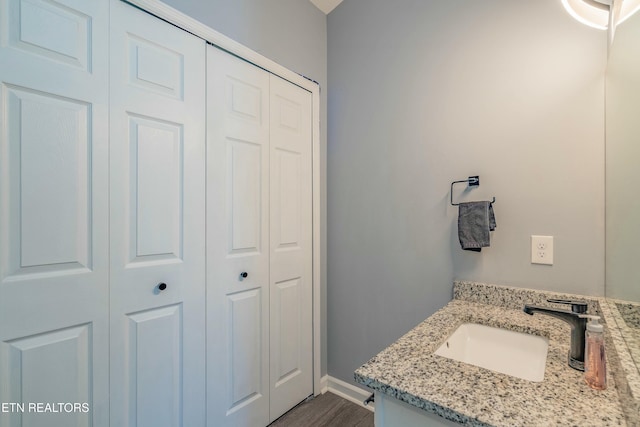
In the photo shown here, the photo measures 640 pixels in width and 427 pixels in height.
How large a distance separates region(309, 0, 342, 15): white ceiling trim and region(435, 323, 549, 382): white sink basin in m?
2.14

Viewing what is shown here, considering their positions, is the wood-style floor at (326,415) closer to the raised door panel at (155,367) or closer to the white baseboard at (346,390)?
the white baseboard at (346,390)

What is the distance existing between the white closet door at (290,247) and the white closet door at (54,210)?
840 millimetres

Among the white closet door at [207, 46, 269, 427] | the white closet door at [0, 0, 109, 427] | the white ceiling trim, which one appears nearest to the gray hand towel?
the white closet door at [207, 46, 269, 427]

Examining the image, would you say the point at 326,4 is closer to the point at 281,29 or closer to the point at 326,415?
the point at 281,29

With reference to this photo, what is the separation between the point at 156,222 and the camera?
1.26 meters

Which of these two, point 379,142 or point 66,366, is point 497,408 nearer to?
point 66,366

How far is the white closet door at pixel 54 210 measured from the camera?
0.94m

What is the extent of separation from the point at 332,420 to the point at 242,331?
0.81 meters

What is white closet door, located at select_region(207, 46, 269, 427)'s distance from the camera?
1.46 metres

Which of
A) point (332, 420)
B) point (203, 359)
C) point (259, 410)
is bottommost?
point (332, 420)

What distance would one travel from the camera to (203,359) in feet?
4.66

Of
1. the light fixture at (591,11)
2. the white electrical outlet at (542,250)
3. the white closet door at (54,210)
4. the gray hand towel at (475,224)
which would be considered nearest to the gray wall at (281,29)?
the white closet door at (54,210)

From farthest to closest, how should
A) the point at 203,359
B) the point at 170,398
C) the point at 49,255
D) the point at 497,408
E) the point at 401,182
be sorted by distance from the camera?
the point at 401,182
the point at 203,359
the point at 170,398
the point at 49,255
the point at 497,408

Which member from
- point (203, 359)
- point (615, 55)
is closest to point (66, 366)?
point (203, 359)
